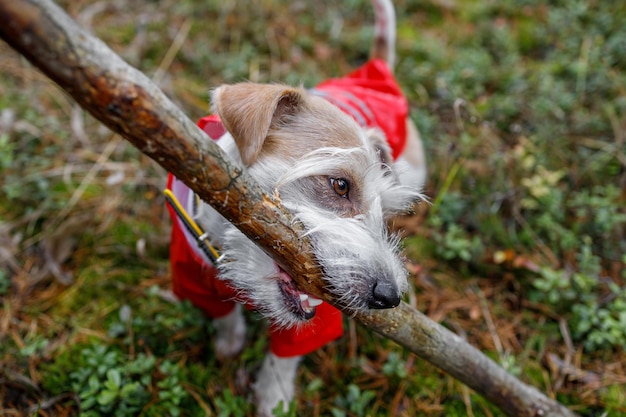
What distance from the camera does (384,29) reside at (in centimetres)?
389

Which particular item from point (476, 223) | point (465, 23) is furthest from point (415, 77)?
point (476, 223)

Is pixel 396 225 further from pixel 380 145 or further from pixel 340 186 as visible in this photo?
pixel 340 186

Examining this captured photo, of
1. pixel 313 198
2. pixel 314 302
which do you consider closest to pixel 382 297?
pixel 314 302

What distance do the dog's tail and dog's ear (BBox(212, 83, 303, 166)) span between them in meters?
2.13

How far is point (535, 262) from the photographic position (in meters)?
3.37

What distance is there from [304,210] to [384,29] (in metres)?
2.49

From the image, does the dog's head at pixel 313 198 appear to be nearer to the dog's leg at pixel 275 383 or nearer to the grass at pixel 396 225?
the dog's leg at pixel 275 383

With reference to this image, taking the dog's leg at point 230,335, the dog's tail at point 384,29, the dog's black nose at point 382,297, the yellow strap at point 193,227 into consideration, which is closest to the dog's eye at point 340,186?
the dog's black nose at point 382,297

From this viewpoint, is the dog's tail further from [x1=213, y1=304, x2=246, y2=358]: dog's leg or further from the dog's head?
[x1=213, y1=304, x2=246, y2=358]: dog's leg

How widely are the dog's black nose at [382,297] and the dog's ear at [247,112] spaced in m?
0.72

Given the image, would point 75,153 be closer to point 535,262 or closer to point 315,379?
point 315,379

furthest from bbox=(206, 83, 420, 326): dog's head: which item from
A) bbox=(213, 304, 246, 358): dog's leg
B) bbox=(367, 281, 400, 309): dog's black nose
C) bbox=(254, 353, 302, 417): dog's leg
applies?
bbox=(213, 304, 246, 358): dog's leg

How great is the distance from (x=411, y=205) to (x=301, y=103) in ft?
2.36

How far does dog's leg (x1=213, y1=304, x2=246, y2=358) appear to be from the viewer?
292 cm
